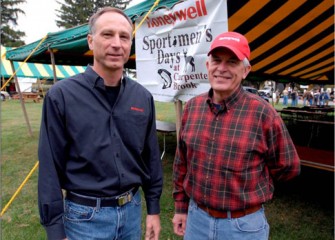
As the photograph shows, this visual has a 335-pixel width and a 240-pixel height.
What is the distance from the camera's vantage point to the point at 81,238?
5.03 feet

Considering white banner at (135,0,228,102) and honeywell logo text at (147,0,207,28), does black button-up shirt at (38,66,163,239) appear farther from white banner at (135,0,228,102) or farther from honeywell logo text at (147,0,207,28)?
honeywell logo text at (147,0,207,28)

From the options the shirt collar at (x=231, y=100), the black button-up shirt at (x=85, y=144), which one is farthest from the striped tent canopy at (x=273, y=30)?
the black button-up shirt at (x=85, y=144)

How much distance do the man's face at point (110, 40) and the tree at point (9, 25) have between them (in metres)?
43.5

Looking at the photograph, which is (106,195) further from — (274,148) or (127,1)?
(127,1)

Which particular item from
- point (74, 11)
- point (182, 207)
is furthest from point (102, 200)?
point (74, 11)

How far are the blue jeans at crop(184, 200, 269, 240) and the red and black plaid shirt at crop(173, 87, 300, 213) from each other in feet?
0.26

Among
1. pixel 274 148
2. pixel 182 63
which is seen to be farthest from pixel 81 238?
pixel 182 63

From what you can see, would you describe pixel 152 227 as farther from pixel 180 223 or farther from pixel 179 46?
pixel 179 46

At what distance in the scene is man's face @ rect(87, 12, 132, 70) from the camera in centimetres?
154

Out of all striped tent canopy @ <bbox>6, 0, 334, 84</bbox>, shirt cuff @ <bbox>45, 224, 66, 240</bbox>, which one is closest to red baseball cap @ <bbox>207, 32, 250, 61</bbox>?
shirt cuff @ <bbox>45, 224, 66, 240</bbox>

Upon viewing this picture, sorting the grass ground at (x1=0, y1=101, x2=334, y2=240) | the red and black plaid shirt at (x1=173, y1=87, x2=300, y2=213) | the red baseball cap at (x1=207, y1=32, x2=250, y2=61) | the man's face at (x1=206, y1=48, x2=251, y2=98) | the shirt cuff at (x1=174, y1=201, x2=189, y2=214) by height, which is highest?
the red baseball cap at (x1=207, y1=32, x2=250, y2=61)

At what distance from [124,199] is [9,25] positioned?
48.2 m

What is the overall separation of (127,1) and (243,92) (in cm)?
5341

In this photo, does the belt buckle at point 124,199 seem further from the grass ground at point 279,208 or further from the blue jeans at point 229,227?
the grass ground at point 279,208
